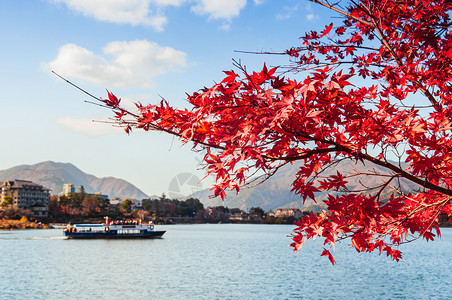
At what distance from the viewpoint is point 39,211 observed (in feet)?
490

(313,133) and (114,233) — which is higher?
(313,133)

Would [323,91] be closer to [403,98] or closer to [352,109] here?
[352,109]

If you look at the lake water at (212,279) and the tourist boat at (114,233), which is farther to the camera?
the tourist boat at (114,233)

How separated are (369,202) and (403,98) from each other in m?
3.15

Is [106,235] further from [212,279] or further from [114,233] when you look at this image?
[212,279]

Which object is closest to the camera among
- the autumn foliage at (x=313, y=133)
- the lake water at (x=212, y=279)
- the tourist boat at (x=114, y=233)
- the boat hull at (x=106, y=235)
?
the autumn foliage at (x=313, y=133)

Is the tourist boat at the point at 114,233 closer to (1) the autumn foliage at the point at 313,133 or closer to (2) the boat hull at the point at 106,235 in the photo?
(2) the boat hull at the point at 106,235

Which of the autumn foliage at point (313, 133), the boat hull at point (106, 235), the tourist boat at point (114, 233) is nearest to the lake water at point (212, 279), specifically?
the autumn foliage at point (313, 133)

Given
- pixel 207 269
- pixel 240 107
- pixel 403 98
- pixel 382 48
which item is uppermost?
pixel 382 48

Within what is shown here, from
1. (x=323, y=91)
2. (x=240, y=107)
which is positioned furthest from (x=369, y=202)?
(x=240, y=107)

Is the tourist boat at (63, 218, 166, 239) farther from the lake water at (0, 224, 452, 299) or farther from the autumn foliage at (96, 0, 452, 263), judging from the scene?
the autumn foliage at (96, 0, 452, 263)

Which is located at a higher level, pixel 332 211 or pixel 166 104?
pixel 166 104

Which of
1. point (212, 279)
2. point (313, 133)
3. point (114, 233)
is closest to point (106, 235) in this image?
point (114, 233)

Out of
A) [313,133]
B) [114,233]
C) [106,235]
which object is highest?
[313,133]
